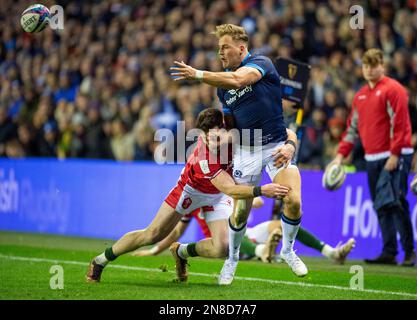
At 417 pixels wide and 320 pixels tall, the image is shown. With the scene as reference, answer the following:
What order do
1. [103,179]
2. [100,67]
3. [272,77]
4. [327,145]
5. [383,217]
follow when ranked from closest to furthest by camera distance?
[272,77] < [383,217] < [327,145] < [103,179] < [100,67]

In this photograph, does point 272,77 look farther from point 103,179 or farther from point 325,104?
point 103,179

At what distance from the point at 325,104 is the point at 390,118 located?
3340 millimetres

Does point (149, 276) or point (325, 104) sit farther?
point (325, 104)

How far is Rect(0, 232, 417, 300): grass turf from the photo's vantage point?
335 inches

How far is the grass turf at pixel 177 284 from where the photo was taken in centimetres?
851

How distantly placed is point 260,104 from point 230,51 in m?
0.60

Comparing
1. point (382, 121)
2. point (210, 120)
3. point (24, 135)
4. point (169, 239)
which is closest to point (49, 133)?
point (24, 135)

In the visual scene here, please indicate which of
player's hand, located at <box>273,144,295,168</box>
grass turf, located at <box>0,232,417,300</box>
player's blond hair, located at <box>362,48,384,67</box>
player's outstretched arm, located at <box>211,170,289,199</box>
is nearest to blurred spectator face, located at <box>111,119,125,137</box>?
grass turf, located at <box>0,232,417,300</box>

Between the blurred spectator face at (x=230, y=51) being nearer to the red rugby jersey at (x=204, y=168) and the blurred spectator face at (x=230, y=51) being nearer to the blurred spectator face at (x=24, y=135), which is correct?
the red rugby jersey at (x=204, y=168)

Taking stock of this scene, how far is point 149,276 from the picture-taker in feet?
33.3

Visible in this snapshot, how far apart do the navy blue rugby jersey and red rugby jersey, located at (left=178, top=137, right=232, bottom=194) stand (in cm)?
35

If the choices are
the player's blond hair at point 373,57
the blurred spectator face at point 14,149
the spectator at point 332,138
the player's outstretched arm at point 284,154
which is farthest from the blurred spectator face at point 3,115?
the player's outstretched arm at point 284,154

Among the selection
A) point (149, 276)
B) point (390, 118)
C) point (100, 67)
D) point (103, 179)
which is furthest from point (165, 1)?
point (149, 276)

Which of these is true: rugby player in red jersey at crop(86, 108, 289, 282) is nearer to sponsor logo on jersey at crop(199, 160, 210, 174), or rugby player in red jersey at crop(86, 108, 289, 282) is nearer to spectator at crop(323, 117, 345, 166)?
sponsor logo on jersey at crop(199, 160, 210, 174)
